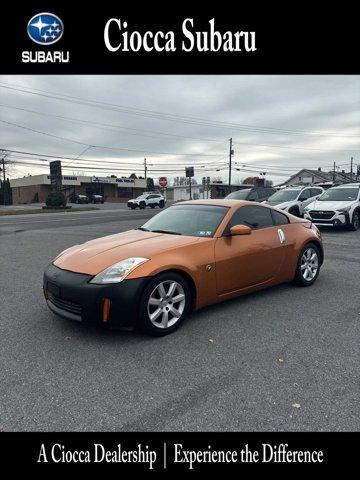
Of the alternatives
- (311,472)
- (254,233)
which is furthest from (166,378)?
(254,233)

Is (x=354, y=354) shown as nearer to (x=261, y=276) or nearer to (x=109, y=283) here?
(x=261, y=276)

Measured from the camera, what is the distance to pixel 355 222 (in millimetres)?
12312

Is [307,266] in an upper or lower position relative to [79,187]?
lower

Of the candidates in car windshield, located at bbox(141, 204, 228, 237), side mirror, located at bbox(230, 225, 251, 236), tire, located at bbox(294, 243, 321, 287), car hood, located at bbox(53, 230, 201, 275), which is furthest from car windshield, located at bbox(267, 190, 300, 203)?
car hood, located at bbox(53, 230, 201, 275)

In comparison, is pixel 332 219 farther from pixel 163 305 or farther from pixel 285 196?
pixel 163 305

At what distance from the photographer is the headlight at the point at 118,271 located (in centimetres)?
337

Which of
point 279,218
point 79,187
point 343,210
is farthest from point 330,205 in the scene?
point 79,187

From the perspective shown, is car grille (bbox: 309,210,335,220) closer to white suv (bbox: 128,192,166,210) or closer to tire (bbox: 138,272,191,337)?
tire (bbox: 138,272,191,337)

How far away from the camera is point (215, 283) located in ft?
13.3

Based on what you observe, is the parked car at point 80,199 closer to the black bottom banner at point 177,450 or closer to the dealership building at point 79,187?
the dealership building at point 79,187

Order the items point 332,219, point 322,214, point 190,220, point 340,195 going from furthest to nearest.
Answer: point 340,195 < point 322,214 < point 332,219 < point 190,220

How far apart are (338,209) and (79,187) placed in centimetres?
5562

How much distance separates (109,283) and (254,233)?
224cm

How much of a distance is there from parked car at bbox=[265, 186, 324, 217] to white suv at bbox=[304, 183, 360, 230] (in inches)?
47.3
